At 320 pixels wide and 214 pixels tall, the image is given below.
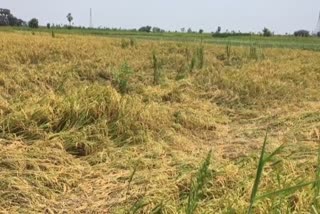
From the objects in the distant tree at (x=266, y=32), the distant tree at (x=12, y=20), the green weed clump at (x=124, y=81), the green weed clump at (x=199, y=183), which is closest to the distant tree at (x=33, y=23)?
the distant tree at (x=12, y=20)

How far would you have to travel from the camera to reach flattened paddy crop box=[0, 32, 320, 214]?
3.72 metres

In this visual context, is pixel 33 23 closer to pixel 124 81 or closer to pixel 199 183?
pixel 124 81

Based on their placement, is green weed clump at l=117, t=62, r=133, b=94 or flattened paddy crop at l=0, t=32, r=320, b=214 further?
green weed clump at l=117, t=62, r=133, b=94

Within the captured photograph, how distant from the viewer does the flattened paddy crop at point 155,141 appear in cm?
372

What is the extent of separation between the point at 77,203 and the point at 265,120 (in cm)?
415

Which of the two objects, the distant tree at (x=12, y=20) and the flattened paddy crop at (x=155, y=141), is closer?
the flattened paddy crop at (x=155, y=141)

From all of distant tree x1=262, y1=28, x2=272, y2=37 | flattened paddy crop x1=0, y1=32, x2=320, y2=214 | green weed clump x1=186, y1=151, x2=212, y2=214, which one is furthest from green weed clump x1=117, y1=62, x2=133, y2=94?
distant tree x1=262, y1=28, x2=272, y2=37

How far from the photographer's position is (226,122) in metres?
7.34

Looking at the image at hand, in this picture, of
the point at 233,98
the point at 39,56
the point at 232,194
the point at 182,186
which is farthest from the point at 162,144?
the point at 39,56

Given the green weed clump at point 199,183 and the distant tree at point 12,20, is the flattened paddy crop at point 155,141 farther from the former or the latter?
the distant tree at point 12,20

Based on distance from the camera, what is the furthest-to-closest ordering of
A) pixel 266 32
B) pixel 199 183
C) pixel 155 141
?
pixel 266 32 < pixel 155 141 < pixel 199 183

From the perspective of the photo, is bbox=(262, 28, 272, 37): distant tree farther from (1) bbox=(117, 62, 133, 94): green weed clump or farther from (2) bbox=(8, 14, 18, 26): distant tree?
(1) bbox=(117, 62, 133, 94): green weed clump

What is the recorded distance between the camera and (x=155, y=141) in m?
5.63

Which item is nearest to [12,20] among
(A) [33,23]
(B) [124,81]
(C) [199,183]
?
(A) [33,23]
